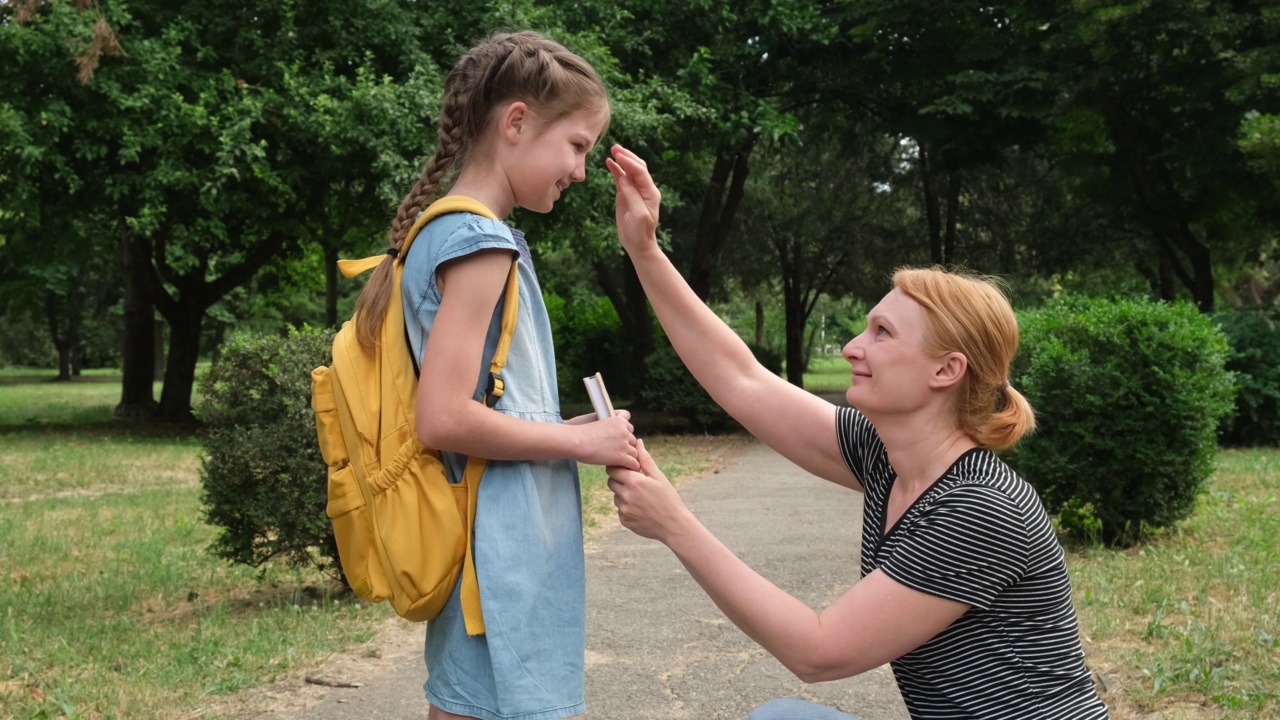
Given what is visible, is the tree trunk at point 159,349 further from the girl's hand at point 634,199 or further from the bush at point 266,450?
the girl's hand at point 634,199

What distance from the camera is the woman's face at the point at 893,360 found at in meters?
2.06

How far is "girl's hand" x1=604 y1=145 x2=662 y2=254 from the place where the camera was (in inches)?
95.2

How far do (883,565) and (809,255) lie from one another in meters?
30.2

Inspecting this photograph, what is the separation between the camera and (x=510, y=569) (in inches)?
77.2

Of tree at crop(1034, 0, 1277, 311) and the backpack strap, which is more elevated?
tree at crop(1034, 0, 1277, 311)

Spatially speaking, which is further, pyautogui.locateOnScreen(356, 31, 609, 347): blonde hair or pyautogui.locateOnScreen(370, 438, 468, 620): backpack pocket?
pyautogui.locateOnScreen(356, 31, 609, 347): blonde hair

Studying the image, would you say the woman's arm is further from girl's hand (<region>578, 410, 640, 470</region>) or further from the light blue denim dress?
the light blue denim dress

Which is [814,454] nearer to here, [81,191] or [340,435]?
[340,435]

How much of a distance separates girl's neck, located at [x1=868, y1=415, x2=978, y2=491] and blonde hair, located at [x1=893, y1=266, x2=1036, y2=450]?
35mm

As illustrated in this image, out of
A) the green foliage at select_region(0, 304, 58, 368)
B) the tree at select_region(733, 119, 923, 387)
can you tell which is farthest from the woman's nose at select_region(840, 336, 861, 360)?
the green foliage at select_region(0, 304, 58, 368)

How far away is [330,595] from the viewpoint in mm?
6184

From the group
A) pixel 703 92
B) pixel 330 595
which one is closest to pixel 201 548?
pixel 330 595

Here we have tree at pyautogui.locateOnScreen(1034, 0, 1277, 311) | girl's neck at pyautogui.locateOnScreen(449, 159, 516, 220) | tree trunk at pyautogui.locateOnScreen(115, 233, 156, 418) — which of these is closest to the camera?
girl's neck at pyautogui.locateOnScreen(449, 159, 516, 220)

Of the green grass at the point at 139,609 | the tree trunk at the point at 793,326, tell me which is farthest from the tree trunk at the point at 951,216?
the green grass at the point at 139,609
